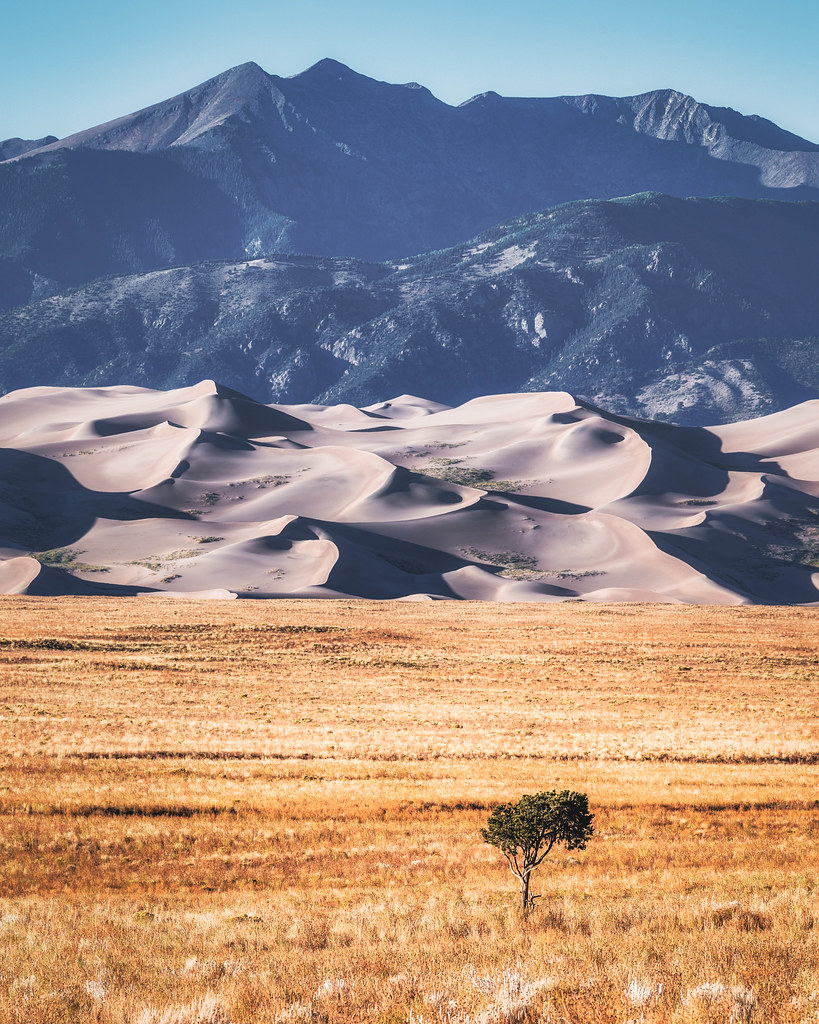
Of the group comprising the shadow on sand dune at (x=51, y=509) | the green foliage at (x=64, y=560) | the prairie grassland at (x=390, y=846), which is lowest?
the green foliage at (x=64, y=560)

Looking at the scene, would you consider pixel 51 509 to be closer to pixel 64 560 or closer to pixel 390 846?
pixel 64 560

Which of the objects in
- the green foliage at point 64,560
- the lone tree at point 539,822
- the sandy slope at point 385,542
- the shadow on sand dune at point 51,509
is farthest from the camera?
the shadow on sand dune at point 51,509

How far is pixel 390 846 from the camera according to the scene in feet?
73.7

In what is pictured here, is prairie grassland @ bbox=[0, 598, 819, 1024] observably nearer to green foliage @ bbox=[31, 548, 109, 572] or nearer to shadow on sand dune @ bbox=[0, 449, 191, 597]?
green foliage @ bbox=[31, 548, 109, 572]

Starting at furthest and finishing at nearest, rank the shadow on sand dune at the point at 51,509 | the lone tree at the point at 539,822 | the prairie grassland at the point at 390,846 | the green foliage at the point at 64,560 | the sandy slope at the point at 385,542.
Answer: the shadow on sand dune at the point at 51,509
the green foliage at the point at 64,560
the sandy slope at the point at 385,542
the lone tree at the point at 539,822
the prairie grassland at the point at 390,846

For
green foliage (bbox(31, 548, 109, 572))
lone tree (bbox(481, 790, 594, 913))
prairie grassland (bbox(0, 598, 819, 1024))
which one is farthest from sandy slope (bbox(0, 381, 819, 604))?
lone tree (bbox(481, 790, 594, 913))

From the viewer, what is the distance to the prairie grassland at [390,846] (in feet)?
36.3

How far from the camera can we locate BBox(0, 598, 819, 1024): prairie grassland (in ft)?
36.3

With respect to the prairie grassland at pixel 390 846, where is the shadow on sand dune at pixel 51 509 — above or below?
below

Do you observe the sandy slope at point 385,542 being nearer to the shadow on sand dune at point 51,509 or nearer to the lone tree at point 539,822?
the shadow on sand dune at point 51,509

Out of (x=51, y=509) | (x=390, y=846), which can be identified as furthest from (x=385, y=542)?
(x=390, y=846)

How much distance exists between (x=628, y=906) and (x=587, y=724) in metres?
29.0

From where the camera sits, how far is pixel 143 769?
31.1m

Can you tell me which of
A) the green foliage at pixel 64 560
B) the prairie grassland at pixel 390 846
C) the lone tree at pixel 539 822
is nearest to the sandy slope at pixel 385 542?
the green foliage at pixel 64 560
